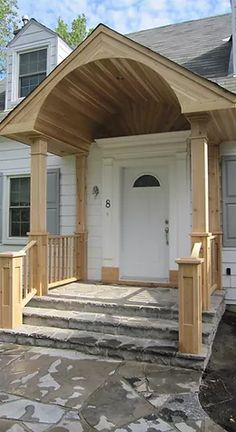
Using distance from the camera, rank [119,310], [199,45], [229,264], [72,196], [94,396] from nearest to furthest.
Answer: [94,396] → [119,310] → [229,264] → [72,196] → [199,45]

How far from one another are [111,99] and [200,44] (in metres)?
2.49

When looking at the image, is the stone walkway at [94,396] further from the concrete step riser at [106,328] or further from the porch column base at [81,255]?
the porch column base at [81,255]

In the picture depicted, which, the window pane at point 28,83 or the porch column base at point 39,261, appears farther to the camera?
the window pane at point 28,83

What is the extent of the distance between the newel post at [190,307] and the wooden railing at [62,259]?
7.88 ft

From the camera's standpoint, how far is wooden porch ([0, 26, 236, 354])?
4.09 meters

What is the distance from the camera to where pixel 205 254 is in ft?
14.3

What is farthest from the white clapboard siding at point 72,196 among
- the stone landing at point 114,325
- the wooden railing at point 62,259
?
the stone landing at point 114,325

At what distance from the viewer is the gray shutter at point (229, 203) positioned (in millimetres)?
5555

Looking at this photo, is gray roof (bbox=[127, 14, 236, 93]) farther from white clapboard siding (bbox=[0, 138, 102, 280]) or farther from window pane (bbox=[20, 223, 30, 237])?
window pane (bbox=[20, 223, 30, 237])

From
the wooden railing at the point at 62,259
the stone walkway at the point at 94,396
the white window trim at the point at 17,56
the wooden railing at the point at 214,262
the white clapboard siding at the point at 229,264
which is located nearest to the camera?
the stone walkway at the point at 94,396

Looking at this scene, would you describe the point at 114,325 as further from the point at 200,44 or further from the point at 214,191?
the point at 200,44

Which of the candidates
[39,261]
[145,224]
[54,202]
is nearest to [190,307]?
[39,261]

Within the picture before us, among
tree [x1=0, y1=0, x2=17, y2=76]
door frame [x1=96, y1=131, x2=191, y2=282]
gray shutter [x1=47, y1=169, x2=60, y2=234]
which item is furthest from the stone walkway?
tree [x1=0, y1=0, x2=17, y2=76]

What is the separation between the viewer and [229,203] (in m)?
5.57
